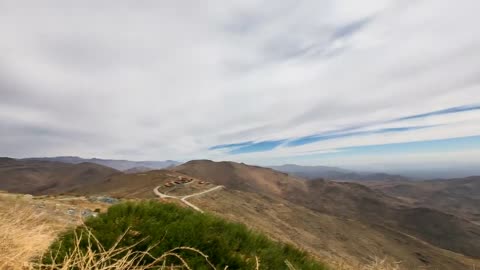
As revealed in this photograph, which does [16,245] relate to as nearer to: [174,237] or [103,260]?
[103,260]

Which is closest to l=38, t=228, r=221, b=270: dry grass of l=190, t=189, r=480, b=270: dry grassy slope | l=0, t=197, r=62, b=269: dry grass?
l=0, t=197, r=62, b=269: dry grass

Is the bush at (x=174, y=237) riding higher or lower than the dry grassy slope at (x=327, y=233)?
higher

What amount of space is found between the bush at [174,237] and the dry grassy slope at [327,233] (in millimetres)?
61243

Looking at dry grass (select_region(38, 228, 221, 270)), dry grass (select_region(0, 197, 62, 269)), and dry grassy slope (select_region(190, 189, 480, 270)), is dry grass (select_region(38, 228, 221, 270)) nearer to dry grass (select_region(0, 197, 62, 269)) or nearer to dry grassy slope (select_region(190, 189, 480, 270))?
dry grass (select_region(0, 197, 62, 269))

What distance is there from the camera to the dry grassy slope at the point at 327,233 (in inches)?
3017

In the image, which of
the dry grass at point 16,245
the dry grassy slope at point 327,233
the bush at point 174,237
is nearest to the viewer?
the dry grass at point 16,245

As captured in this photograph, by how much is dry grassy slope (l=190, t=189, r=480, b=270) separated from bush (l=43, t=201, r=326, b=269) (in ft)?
201

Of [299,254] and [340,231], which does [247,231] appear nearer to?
[299,254]

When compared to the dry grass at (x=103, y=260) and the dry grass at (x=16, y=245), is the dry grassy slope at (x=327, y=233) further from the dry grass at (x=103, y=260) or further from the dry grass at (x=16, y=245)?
the dry grass at (x=103, y=260)

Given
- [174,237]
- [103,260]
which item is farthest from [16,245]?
[174,237]

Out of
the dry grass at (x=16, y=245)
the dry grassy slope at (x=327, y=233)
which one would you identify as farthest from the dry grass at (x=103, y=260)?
the dry grassy slope at (x=327, y=233)

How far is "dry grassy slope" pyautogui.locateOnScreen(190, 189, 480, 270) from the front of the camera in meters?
76.6

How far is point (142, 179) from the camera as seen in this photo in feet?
405

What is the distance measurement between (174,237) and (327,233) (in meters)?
99.0
